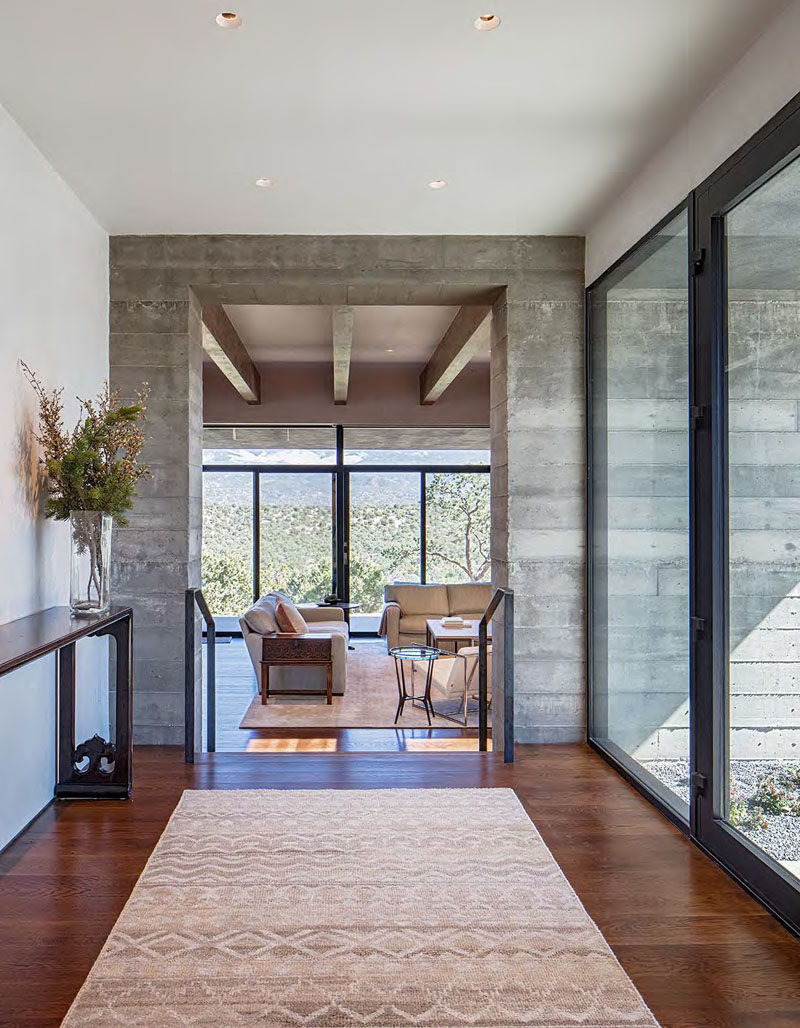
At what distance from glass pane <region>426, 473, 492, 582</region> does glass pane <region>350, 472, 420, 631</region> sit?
0.19m

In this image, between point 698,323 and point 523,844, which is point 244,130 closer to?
point 698,323

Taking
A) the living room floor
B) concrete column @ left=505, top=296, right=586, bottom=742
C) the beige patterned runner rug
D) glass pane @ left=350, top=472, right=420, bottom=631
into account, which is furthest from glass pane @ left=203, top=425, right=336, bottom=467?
the beige patterned runner rug

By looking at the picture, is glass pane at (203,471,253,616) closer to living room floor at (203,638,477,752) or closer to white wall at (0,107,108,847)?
living room floor at (203,638,477,752)

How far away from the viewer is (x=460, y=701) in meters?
7.04

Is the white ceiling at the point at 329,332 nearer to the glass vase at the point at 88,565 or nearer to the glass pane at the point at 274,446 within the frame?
the glass pane at the point at 274,446

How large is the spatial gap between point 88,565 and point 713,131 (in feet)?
9.71

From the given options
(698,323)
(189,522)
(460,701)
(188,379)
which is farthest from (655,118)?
(460,701)

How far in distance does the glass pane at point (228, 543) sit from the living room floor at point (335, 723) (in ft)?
7.20

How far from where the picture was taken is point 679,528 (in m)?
3.56

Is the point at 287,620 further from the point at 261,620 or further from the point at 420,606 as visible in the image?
the point at 420,606

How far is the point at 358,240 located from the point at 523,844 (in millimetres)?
3230

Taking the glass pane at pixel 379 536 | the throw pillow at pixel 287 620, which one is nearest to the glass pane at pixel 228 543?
the glass pane at pixel 379 536

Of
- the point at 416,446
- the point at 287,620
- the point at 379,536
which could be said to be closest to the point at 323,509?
the point at 379,536

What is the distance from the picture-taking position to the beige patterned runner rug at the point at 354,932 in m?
2.14
